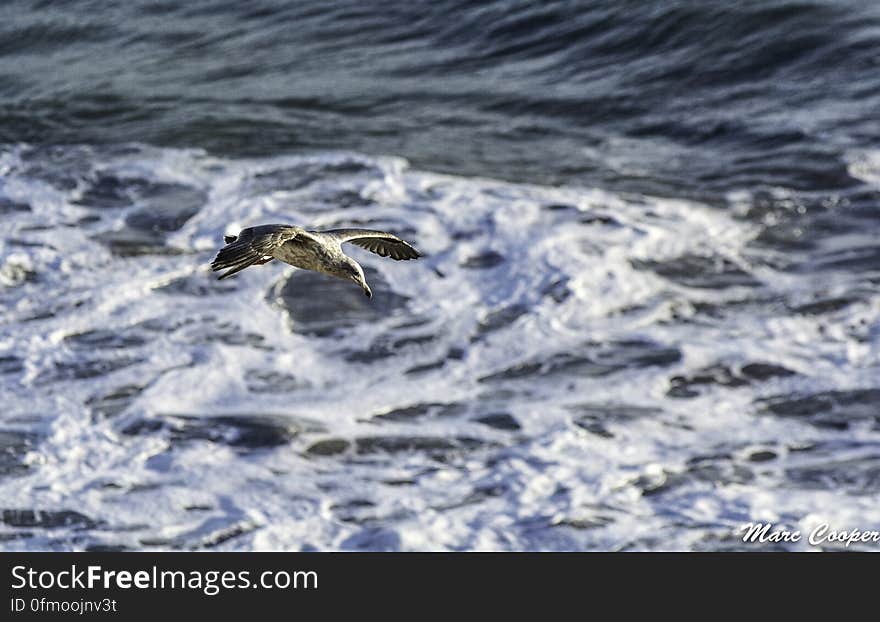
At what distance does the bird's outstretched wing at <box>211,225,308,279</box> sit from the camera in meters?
3.86

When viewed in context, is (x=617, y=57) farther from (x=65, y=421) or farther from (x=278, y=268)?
(x=65, y=421)

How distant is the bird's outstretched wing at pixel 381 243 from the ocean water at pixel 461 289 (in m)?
1.94

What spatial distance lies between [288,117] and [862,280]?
541 centimetres

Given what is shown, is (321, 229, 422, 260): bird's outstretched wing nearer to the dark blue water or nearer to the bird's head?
the bird's head

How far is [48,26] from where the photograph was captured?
1491cm

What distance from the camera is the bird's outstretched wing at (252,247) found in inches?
152

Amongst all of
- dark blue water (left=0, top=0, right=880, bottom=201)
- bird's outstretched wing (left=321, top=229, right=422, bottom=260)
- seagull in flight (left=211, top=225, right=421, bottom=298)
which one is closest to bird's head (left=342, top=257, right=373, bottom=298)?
seagull in flight (left=211, top=225, right=421, bottom=298)

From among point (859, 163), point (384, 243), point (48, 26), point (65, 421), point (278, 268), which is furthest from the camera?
point (48, 26)

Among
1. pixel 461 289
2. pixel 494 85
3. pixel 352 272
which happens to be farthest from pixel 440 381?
pixel 494 85

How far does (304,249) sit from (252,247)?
40 centimetres

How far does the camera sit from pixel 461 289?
8.81m

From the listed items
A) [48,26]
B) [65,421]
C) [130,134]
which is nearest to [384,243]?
[65,421]

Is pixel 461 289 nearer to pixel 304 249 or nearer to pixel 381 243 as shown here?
pixel 381 243
